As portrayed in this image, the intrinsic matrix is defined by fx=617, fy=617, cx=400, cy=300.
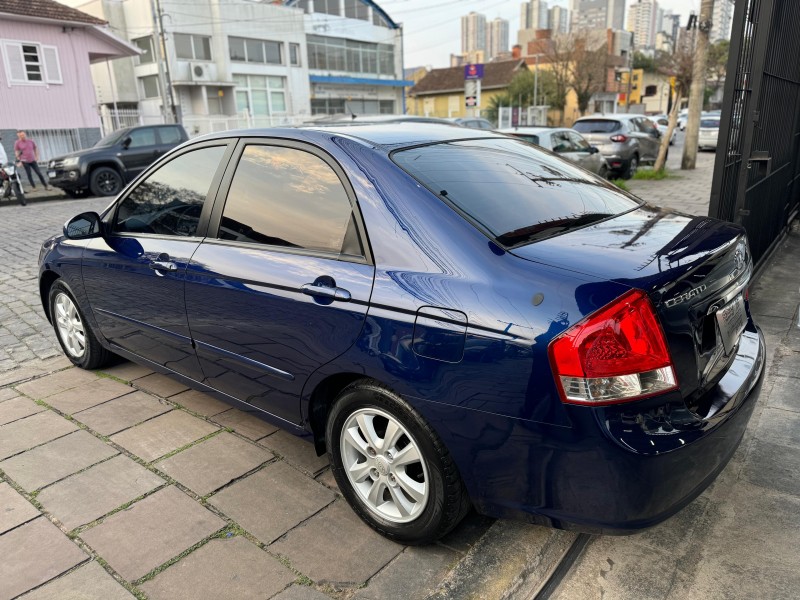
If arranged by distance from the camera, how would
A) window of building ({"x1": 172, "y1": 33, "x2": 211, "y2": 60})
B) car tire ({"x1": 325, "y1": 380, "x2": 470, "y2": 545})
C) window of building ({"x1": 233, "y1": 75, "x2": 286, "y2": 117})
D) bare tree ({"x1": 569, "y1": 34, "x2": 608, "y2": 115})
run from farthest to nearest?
bare tree ({"x1": 569, "y1": 34, "x2": 608, "y2": 115})
window of building ({"x1": 233, "y1": 75, "x2": 286, "y2": 117})
window of building ({"x1": 172, "y1": 33, "x2": 211, "y2": 60})
car tire ({"x1": 325, "y1": 380, "x2": 470, "y2": 545})

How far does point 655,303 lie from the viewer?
77.7 inches

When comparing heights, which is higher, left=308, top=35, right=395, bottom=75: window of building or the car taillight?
left=308, top=35, right=395, bottom=75: window of building

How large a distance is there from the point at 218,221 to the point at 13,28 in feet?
69.7

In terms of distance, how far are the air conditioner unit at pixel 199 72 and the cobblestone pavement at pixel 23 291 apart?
25407mm

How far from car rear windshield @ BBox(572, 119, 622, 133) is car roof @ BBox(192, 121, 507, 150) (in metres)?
14.3

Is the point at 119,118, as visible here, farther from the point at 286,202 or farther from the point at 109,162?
the point at 286,202

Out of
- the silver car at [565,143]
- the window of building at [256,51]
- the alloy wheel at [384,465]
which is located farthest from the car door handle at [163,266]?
the window of building at [256,51]

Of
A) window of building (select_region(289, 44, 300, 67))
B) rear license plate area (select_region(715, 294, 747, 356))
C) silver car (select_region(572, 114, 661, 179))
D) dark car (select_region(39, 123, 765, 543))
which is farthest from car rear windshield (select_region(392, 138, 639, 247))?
window of building (select_region(289, 44, 300, 67))

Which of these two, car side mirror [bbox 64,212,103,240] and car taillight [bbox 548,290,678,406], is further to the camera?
car side mirror [bbox 64,212,103,240]

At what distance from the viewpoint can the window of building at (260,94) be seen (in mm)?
39406

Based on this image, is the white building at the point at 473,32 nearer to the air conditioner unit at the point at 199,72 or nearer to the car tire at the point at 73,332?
the air conditioner unit at the point at 199,72

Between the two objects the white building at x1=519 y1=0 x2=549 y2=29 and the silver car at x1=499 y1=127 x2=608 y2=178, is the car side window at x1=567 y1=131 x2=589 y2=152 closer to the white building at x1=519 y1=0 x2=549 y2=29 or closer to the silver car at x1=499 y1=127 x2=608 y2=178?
the silver car at x1=499 y1=127 x2=608 y2=178

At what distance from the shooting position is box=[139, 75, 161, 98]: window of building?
3678 cm

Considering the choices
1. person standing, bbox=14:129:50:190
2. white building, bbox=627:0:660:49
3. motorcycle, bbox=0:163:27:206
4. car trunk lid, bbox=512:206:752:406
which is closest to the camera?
car trunk lid, bbox=512:206:752:406
